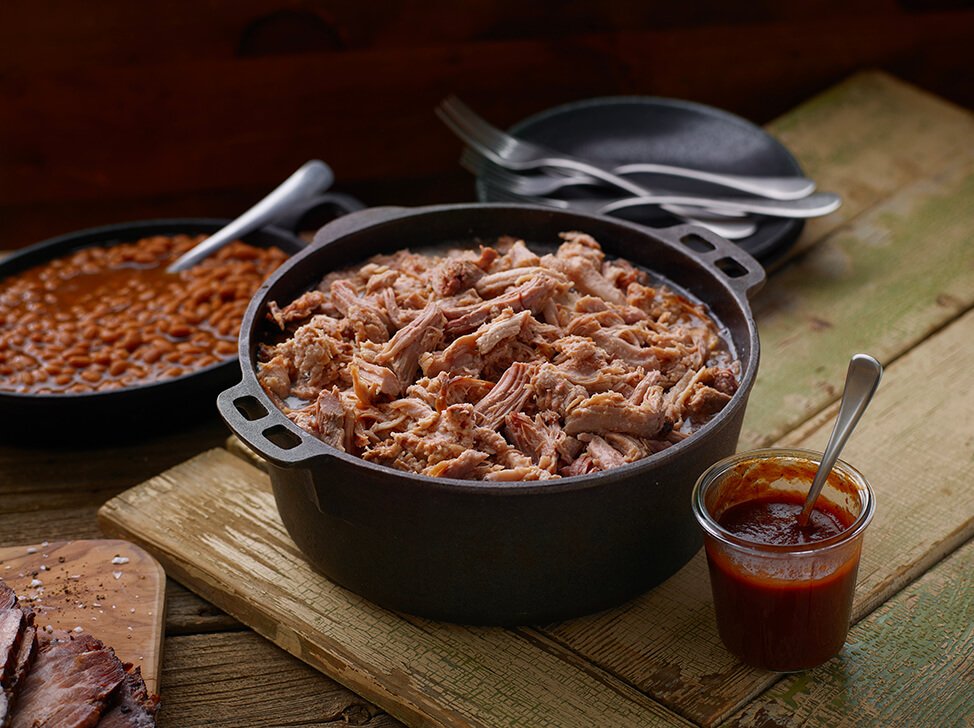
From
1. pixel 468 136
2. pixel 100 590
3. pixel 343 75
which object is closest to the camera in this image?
pixel 100 590

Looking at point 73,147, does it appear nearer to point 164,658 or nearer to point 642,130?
point 642,130

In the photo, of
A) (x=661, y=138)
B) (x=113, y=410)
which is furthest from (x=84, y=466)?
(x=661, y=138)

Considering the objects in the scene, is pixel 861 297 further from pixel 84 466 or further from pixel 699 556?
pixel 84 466

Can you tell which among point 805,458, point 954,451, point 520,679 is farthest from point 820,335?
point 520,679

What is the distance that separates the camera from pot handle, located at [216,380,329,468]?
6.43ft

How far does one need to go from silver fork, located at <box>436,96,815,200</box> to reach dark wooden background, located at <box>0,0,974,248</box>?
0.51 metres

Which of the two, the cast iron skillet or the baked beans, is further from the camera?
the baked beans

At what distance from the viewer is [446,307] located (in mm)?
2355

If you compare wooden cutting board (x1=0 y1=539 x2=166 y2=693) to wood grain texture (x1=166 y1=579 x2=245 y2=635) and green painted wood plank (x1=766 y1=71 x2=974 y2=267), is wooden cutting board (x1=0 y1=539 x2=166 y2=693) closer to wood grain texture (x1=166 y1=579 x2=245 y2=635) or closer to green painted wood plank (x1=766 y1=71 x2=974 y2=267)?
wood grain texture (x1=166 y1=579 x2=245 y2=635)

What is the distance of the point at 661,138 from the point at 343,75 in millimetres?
1170

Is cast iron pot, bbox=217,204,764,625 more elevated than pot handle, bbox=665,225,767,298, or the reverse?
pot handle, bbox=665,225,767,298

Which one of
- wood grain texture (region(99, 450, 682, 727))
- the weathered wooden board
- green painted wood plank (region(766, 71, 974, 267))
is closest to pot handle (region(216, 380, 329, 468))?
wood grain texture (region(99, 450, 682, 727))

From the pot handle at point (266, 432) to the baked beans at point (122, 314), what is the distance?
85 centimetres

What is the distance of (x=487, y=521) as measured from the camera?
199 cm
